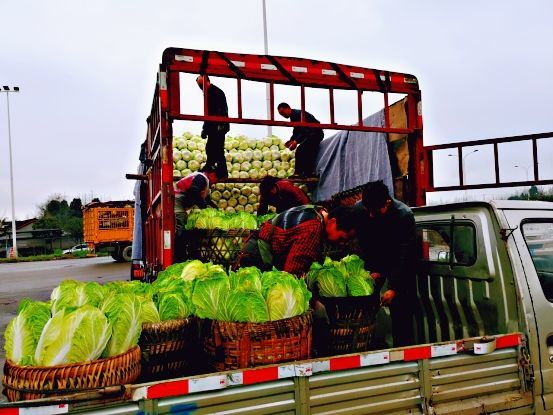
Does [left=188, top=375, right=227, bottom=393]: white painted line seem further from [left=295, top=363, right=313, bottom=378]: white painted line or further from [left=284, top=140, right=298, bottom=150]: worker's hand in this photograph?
[left=284, top=140, right=298, bottom=150]: worker's hand

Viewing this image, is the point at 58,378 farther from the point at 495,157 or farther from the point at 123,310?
the point at 495,157

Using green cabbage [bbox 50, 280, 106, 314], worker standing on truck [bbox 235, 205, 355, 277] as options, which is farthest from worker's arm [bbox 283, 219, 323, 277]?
green cabbage [bbox 50, 280, 106, 314]

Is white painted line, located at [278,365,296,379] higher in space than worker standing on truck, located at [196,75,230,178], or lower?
lower

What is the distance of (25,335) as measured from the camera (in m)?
2.14

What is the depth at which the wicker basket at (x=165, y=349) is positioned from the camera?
252 cm

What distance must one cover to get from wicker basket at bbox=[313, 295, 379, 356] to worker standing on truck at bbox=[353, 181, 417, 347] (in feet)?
1.94

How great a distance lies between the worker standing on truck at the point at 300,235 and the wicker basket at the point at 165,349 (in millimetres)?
1205

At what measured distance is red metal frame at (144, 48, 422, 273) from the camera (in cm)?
455

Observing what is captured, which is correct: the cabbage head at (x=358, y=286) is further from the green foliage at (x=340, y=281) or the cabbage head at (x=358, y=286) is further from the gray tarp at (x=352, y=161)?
the gray tarp at (x=352, y=161)

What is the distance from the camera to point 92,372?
78.8 inches

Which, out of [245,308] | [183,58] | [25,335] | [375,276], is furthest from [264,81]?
[25,335]

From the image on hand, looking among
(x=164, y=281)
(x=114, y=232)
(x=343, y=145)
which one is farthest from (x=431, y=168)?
(x=114, y=232)

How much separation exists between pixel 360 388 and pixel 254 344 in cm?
60

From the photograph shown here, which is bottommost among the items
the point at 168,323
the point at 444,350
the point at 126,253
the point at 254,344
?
the point at 126,253
